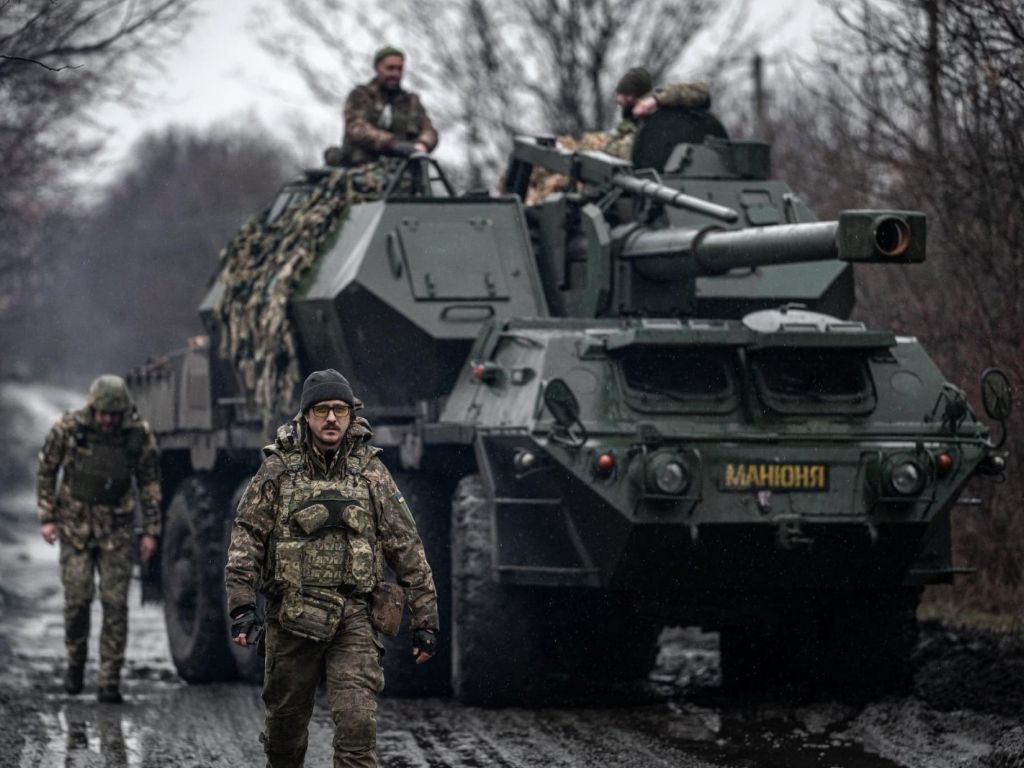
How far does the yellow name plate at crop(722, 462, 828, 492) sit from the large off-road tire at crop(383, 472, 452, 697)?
194 cm

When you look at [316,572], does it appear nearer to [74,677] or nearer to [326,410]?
[326,410]

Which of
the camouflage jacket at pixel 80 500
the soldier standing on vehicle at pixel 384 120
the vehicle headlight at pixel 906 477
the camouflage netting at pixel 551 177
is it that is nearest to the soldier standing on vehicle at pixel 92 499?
the camouflage jacket at pixel 80 500

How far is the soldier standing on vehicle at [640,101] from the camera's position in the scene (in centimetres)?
1413

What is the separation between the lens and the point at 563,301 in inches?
526

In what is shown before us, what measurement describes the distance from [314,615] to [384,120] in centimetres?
740

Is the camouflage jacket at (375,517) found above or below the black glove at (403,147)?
below

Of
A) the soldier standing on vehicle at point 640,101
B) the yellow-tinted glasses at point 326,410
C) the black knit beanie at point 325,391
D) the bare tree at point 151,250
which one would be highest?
the bare tree at point 151,250

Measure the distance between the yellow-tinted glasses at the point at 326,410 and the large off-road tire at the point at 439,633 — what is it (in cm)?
402

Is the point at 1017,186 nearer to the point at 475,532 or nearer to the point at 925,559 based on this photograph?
the point at 925,559

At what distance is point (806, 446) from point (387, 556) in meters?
3.42

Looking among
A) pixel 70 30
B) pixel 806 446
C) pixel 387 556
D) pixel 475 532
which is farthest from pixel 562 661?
pixel 70 30

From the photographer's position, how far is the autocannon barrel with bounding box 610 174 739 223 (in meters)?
12.1

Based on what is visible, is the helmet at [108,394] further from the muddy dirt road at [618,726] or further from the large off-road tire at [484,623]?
the large off-road tire at [484,623]

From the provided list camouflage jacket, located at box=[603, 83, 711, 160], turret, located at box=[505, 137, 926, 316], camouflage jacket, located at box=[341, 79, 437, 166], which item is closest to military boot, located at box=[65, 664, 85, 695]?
turret, located at box=[505, 137, 926, 316]
